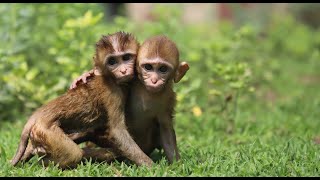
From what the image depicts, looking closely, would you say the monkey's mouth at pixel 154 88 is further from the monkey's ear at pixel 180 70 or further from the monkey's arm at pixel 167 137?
the monkey's arm at pixel 167 137

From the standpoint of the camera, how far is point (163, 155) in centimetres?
748

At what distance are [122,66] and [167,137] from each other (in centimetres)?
98

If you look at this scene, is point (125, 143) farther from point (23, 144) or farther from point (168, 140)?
point (23, 144)

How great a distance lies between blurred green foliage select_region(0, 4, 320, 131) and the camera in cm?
943

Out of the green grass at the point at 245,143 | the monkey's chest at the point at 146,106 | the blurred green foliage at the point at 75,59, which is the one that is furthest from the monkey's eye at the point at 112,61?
the blurred green foliage at the point at 75,59

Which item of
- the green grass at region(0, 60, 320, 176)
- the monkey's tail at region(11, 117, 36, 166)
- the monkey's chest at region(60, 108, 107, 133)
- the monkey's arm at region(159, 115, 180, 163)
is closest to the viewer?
the green grass at region(0, 60, 320, 176)

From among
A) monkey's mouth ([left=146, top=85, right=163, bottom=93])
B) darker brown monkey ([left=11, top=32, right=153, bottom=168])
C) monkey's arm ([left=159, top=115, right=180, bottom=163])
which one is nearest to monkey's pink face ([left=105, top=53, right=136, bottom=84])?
darker brown monkey ([left=11, top=32, right=153, bottom=168])

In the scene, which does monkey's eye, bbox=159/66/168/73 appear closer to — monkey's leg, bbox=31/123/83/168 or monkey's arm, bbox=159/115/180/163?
Answer: monkey's arm, bbox=159/115/180/163

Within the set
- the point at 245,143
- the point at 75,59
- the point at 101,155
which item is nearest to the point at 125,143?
the point at 101,155

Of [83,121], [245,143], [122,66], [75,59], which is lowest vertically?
[245,143]

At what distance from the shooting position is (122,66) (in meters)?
6.76

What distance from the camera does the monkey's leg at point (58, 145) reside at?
6.58 m

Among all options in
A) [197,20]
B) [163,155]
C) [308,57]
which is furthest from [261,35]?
[163,155]

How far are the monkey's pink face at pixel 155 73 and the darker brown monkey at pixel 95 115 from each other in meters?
0.21
